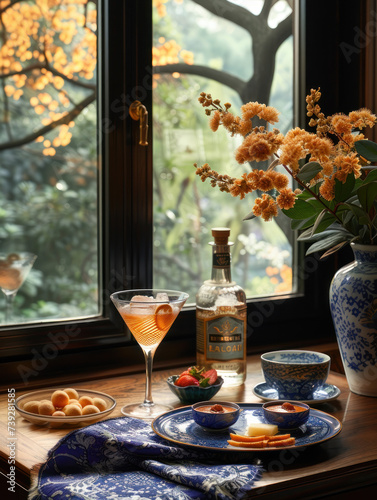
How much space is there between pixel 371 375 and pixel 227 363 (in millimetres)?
292

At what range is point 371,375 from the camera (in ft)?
4.66

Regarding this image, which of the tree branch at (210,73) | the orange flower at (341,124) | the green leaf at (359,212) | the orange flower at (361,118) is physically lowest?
the green leaf at (359,212)

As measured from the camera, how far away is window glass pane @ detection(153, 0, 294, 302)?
5.74ft

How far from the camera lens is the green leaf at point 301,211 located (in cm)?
140

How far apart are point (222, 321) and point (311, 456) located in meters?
0.42

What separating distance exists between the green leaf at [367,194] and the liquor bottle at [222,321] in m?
0.28

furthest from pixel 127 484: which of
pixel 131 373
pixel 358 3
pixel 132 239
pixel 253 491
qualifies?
pixel 358 3

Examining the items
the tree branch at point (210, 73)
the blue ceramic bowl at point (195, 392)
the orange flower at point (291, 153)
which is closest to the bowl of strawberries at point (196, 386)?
the blue ceramic bowl at point (195, 392)

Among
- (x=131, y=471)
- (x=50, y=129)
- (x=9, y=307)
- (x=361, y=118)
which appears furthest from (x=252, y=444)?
(x=50, y=129)

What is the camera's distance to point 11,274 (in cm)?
164

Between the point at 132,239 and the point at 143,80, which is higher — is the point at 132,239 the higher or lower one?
the lower one

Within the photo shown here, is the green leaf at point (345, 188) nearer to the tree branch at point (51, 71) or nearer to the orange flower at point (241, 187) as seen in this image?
the orange flower at point (241, 187)

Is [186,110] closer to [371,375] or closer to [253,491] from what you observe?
[371,375]

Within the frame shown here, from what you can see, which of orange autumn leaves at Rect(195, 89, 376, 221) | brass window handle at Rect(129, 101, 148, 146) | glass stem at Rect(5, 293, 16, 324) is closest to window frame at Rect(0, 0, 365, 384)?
brass window handle at Rect(129, 101, 148, 146)
